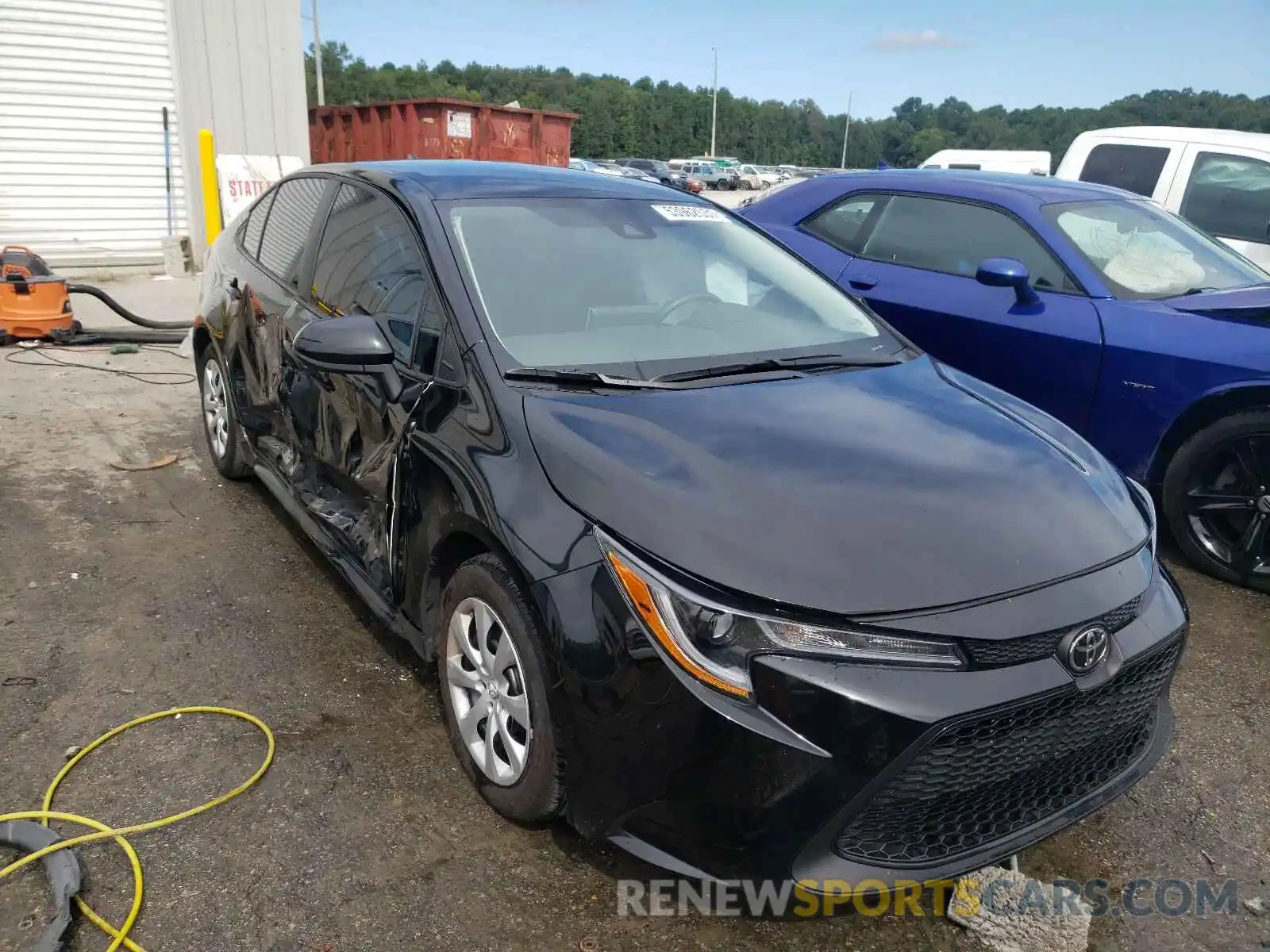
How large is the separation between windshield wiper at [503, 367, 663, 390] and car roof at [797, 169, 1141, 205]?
124 inches

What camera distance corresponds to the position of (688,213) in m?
3.58

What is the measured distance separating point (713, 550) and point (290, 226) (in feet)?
9.39

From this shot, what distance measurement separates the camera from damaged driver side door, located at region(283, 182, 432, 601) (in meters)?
2.89

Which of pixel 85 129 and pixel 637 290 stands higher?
pixel 85 129

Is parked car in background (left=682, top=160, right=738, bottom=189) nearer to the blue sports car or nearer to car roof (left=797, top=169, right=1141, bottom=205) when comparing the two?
car roof (left=797, top=169, right=1141, bottom=205)

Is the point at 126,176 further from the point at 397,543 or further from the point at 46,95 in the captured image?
the point at 397,543

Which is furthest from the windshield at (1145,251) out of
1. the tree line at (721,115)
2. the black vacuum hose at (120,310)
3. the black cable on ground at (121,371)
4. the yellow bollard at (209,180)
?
the tree line at (721,115)

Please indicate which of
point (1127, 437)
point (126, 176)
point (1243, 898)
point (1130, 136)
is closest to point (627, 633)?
point (1243, 898)

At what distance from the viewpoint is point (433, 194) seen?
3.12 metres

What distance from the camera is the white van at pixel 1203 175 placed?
23.8 feet

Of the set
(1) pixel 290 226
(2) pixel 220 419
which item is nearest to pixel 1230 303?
(1) pixel 290 226

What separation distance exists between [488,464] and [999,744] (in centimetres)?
131

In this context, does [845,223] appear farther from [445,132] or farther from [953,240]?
[445,132]

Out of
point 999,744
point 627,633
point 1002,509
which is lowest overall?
point 999,744
